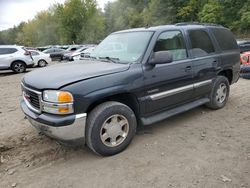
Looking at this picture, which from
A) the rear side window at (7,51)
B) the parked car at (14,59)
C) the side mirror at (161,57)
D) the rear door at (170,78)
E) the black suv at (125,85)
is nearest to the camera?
the black suv at (125,85)

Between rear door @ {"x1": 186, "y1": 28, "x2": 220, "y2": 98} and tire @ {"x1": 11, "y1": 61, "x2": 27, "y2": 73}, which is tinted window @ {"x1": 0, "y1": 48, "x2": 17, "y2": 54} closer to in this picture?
tire @ {"x1": 11, "y1": 61, "x2": 27, "y2": 73}

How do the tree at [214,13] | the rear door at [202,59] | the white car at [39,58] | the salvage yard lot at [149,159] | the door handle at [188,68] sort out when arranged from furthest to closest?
the tree at [214,13] < the white car at [39,58] < the rear door at [202,59] < the door handle at [188,68] < the salvage yard lot at [149,159]

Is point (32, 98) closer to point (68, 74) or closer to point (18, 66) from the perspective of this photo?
point (68, 74)

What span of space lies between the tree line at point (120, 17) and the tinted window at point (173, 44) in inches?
1134

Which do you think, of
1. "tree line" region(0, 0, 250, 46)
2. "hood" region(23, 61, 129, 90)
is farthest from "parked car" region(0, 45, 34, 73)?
"tree line" region(0, 0, 250, 46)

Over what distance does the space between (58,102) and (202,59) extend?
2.95 metres

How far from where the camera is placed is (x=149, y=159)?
3600 mm

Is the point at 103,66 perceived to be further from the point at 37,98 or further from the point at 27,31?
the point at 27,31

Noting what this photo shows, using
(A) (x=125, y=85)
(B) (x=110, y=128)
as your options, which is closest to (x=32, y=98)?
(B) (x=110, y=128)

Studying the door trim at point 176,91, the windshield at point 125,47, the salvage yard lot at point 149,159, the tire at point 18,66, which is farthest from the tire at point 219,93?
the tire at point 18,66

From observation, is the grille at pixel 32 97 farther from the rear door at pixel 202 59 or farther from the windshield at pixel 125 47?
the rear door at pixel 202 59

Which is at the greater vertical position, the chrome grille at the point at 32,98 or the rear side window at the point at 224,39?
the rear side window at the point at 224,39

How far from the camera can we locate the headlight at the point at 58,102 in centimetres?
318

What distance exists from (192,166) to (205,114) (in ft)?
7.10
